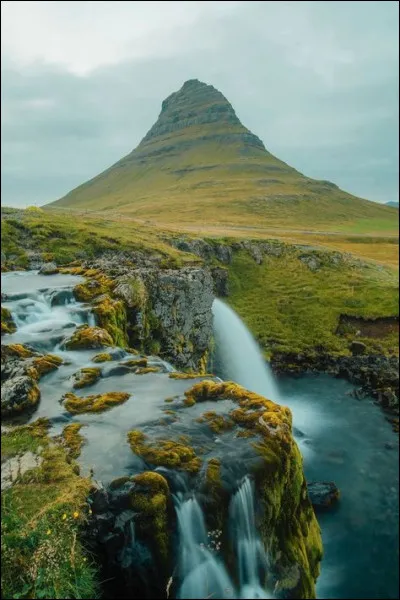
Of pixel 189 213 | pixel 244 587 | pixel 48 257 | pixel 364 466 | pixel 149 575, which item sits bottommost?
pixel 364 466

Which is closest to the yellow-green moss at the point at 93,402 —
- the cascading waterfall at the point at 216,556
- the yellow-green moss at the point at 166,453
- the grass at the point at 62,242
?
the yellow-green moss at the point at 166,453

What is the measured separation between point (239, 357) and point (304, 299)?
26566 millimetres

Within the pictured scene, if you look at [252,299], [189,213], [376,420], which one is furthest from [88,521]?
[189,213]

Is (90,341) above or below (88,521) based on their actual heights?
above

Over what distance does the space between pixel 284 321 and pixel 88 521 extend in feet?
196

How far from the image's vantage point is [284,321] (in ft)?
228

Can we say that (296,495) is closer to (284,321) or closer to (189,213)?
(284,321)

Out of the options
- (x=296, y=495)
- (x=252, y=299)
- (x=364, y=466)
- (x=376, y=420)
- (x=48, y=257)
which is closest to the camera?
(x=296, y=495)

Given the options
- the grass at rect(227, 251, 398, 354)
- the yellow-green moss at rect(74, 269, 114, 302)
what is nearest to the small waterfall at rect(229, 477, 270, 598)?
the yellow-green moss at rect(74, 269, 114, 302)

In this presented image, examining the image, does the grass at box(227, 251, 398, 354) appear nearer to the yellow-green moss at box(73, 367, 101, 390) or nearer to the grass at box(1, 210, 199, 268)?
the grass at box(1, 210, 199, 268)

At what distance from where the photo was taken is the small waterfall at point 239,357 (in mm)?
48906

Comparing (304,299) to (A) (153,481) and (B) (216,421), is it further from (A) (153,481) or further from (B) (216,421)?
(A) (153,481)

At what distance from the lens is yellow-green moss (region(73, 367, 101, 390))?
20125 mm

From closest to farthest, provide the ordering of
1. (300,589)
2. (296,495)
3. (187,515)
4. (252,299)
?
(187,515) < (300,589) < (296,495) < (252,299)
